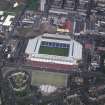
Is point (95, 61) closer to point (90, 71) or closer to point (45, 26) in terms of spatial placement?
point (90, 71)

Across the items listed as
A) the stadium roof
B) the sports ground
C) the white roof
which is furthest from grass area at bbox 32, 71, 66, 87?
the white roof

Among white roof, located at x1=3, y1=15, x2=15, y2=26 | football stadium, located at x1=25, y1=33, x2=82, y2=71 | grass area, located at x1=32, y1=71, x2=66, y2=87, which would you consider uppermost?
white roof, located at x1=3, y1=15, x2=15, y2=26

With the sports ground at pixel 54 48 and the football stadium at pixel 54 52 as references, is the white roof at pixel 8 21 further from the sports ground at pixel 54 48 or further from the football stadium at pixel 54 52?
the sports ground at pixel 54 48

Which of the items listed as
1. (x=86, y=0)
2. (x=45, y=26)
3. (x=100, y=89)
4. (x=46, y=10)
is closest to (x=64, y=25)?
(x=45, y=26)

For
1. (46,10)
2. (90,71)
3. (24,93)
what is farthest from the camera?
(46,10)

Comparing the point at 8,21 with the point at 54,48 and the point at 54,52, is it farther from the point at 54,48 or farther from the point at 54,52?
the point at 54,52

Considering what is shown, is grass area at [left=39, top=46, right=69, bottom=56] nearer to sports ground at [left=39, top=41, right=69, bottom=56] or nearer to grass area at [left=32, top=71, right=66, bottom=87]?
sports ground at [left=39, top=41, right=69, bottom=56]

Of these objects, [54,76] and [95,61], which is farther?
[95,61]

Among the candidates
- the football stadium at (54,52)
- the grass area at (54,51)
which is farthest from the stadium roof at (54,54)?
the grass area at (54,51)
